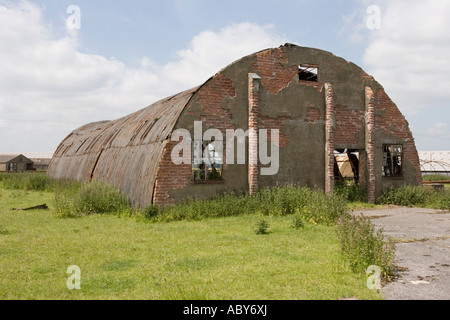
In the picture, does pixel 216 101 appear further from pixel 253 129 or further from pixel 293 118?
pixel 293 118

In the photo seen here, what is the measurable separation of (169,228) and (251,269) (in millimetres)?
4299

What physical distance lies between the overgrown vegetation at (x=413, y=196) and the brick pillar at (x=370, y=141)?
2.24 ft

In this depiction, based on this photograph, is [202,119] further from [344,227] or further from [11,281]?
[11,281]

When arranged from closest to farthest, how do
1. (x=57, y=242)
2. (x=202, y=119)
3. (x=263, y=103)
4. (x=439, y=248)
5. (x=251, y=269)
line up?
(x=251, y=269) < (x=439, y=248) < (x=57, y=242) < (x=202, y=119) < (x=263, y=103)

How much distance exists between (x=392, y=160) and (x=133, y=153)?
35.1ft

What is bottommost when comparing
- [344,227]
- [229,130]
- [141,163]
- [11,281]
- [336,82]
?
[11,281]

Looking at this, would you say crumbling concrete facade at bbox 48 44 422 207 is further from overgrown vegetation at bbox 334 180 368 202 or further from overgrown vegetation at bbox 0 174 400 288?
overgrown vegetation at bbox 0 174 400 288

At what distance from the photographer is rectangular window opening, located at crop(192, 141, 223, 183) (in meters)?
12.6

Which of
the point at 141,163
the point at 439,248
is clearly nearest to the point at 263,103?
the point at 141,163

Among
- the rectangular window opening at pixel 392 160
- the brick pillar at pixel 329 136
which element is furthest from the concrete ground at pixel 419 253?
the rectangular window opening at pixel 392 160

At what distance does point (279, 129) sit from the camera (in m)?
14.1

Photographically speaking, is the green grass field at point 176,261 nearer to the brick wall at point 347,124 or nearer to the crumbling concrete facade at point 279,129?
the crumbling concrete facade at point 279,129

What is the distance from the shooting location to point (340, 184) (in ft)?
53.4

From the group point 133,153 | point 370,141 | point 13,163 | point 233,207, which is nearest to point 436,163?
point 370,141
